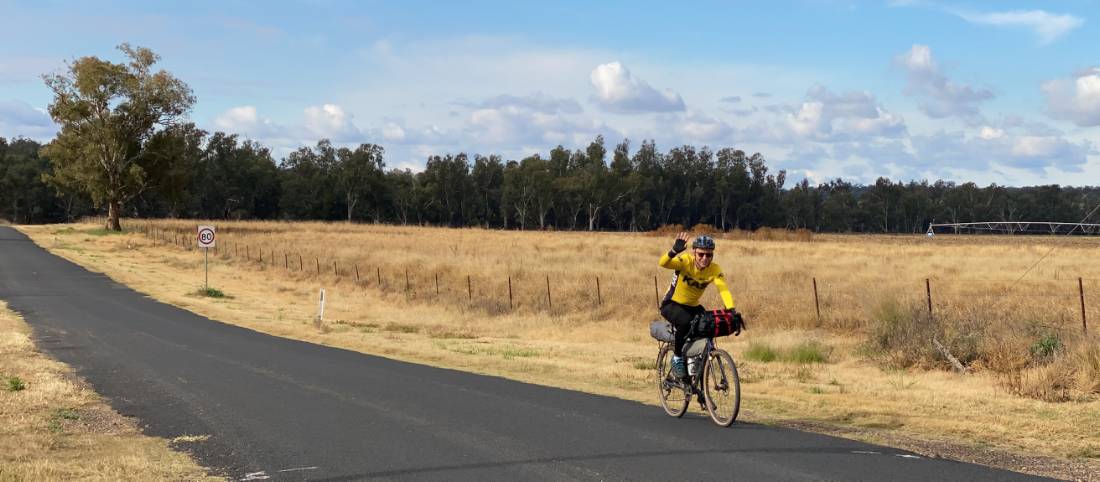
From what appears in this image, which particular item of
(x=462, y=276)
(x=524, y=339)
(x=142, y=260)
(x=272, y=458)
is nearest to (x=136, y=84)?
(x=142, y=260)

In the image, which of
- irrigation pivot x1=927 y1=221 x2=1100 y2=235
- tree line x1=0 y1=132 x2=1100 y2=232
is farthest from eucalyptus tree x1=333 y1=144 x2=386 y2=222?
irrigation pivot x1=927 y1=221 x2=1100 y2=235

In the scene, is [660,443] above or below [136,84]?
below

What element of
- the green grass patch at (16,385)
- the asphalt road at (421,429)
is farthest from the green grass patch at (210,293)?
the green grass patch at (16,385)

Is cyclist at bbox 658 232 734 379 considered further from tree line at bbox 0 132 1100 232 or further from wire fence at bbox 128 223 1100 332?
tree line at bbox 0 132 1100 232

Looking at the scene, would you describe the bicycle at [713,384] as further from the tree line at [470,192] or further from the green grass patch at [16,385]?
the tree line at [470,192]

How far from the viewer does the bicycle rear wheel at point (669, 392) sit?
31.8 feet

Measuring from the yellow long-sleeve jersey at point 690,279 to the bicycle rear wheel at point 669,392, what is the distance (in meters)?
A: 0.82

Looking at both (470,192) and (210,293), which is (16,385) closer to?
(210,293)

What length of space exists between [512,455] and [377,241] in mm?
56156

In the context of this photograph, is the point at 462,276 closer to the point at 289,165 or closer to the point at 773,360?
the point at 773,360

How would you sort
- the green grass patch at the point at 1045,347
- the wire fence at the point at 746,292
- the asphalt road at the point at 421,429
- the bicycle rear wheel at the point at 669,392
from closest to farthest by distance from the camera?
the asphalt road at the point at 421,429 < the bicycle rear wheel at the point at 669,392 < the green grass patch at the point at 1045,347 < the wire fence at the point at 746,292

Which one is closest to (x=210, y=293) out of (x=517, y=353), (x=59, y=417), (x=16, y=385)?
(x=517, y=353)

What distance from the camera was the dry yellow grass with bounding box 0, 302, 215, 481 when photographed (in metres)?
7.09

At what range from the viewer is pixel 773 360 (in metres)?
16.8
